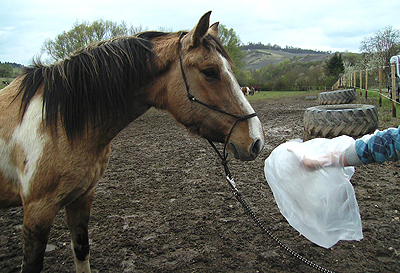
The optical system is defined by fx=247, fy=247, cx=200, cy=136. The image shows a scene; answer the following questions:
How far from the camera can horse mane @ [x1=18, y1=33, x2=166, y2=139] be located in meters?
1.91

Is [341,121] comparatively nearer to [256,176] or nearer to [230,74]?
[256,176]

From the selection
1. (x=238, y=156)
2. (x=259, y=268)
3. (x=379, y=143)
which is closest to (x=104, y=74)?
(x=238, y=156)

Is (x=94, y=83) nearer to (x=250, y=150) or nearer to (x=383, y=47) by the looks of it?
(x=250, y=150)

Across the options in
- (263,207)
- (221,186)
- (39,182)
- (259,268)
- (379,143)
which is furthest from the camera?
(221,186)

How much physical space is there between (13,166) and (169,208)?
211 cm

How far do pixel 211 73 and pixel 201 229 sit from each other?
196 cm

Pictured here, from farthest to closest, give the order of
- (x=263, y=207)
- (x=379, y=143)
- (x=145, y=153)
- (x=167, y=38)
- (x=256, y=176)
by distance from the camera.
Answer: (x=145, y=153) → (x=256, y=176) → (x=263, y=207) → (x=167, y=38) → (x=379, y=143)

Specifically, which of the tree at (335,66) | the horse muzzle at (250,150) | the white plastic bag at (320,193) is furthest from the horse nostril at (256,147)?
the tree at (335,66)

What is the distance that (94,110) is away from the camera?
77.5 inches

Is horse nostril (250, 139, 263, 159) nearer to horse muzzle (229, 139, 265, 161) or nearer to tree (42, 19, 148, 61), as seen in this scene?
horse muzzle (229, 139, 265, 161)

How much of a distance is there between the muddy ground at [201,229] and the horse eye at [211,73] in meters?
1.76

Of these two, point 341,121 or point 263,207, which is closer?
point 263,207

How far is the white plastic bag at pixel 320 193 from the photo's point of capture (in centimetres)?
164

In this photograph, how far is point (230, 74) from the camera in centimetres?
191
